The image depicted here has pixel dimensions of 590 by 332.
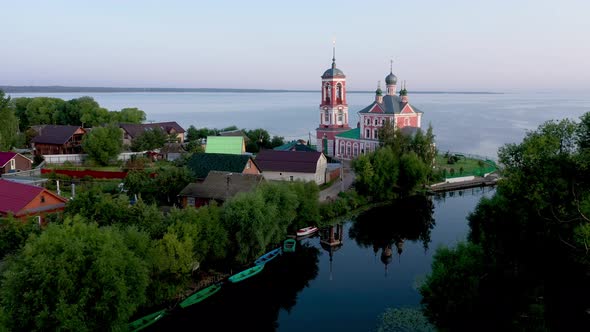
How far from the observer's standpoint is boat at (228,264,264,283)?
69.9ft

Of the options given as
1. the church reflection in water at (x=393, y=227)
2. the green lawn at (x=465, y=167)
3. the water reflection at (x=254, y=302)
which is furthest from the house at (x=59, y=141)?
the green lawn at (x=465, y=167)

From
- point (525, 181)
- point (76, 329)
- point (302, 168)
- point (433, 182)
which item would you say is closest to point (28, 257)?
point (76, 329)

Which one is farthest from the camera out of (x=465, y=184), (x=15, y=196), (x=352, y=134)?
(x=352, y=134)

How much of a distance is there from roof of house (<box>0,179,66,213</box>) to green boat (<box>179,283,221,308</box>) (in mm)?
10998

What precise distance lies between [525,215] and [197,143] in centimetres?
4105

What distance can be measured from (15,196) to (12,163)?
53.4 ft

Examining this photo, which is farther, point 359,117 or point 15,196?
point 359,117

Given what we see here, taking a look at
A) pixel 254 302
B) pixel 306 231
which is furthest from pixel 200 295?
pixel 306 231

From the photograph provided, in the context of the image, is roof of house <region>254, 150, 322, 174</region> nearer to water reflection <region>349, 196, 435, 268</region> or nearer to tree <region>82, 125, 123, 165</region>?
water reflection <region>349, 196, 435, 268</region>

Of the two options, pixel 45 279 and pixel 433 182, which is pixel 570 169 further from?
pixel 433 182

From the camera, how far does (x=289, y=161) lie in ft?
134

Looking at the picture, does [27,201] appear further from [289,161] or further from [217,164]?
[289,161]

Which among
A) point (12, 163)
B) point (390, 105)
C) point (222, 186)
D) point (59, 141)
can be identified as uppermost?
point (390, 105)

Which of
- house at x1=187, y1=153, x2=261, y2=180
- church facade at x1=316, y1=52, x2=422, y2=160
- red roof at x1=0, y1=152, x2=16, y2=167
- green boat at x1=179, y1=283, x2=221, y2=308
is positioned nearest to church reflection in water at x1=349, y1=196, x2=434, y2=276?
green boat at x1=179, y1=283, x2=221, y2=308
